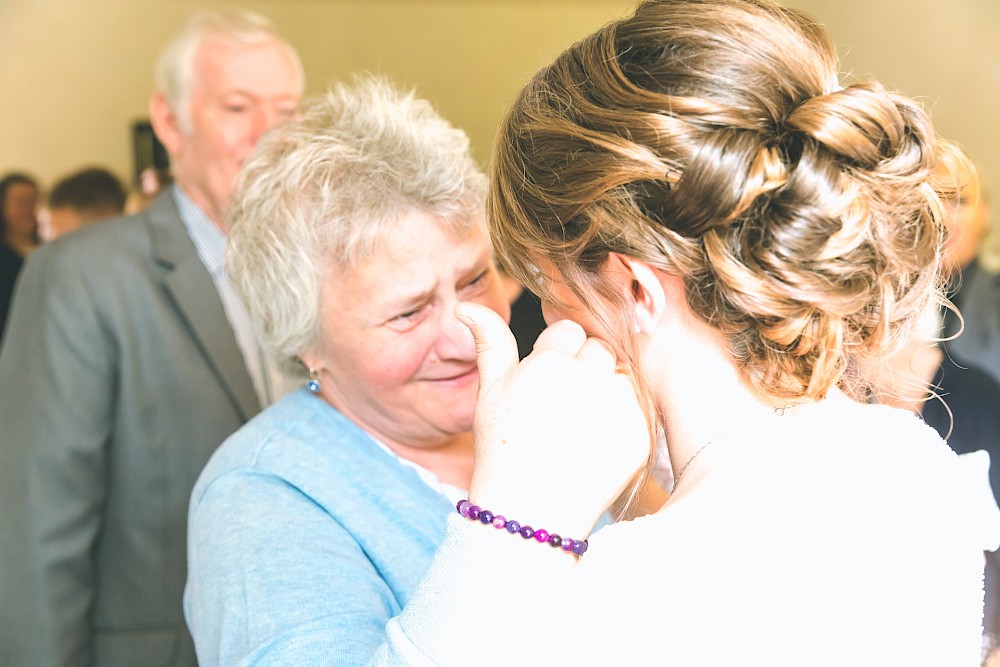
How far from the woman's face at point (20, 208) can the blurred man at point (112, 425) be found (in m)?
3.56

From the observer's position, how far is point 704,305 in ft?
2.97

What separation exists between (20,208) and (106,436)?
3891 millimetres

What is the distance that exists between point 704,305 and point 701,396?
10 cm

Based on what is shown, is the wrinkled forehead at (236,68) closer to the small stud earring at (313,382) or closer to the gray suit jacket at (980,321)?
the small stud earring at (313,382)

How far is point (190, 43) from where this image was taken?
8.26ft

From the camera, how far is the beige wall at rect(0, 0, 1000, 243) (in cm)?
483

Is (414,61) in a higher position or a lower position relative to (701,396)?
lower

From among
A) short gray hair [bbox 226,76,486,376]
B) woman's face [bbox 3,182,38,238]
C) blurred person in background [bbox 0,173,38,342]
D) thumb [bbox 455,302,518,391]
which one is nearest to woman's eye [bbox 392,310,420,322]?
short gray hair [bbox 226,76,486,376]

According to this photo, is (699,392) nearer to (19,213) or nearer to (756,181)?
(756,181)

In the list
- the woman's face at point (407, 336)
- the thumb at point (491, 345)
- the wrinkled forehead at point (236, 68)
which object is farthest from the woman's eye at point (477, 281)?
the wrinkled forehead at point (236, 68)

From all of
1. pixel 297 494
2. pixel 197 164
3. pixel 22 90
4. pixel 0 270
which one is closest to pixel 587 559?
pixel 297 494

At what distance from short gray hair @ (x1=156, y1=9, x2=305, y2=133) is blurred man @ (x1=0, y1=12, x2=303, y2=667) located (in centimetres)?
36

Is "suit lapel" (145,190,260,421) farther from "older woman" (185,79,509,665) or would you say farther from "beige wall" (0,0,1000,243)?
"beige wall" (0,0,1000,243)

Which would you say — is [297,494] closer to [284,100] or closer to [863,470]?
[863,470]
